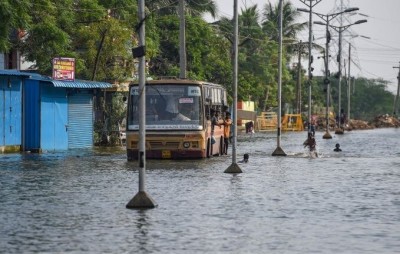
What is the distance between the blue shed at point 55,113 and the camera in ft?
148

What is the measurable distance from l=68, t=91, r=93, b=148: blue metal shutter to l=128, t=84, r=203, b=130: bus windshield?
13.7 metres

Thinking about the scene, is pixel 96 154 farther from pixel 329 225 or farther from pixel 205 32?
pixel 205 32

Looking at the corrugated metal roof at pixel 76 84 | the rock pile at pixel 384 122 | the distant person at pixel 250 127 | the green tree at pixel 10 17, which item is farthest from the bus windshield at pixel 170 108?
the rock pile at pixel 384 122

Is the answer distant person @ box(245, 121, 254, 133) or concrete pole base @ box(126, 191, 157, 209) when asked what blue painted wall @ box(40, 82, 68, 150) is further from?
distant person @ box(245, 121, 254, 133)

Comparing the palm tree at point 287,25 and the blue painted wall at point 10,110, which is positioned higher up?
the palm tree at point 287,25

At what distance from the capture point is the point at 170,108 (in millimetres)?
36406

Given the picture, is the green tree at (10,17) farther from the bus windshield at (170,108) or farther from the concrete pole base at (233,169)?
the concrete pole base at (233,169)

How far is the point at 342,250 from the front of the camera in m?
13.5

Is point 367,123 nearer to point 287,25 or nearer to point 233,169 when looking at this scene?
point 287,25

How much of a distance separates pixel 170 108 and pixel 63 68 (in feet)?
34.3

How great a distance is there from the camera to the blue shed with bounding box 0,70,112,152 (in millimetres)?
44969

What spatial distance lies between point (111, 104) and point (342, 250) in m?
42.5

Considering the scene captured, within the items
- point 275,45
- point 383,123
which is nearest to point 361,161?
point 275,45

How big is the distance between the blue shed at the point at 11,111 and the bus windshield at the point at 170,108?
7.70m
